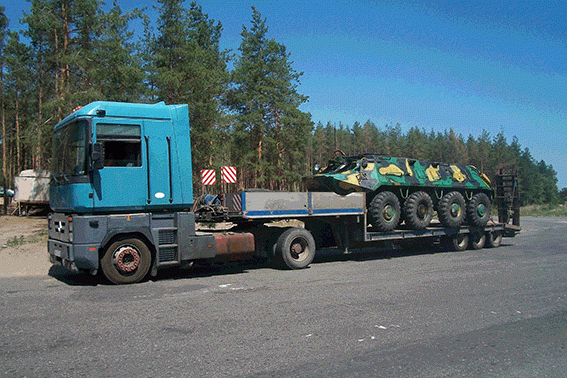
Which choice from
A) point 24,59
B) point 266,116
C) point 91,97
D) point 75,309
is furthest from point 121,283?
point 266,116

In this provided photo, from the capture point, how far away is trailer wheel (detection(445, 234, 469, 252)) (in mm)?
15438

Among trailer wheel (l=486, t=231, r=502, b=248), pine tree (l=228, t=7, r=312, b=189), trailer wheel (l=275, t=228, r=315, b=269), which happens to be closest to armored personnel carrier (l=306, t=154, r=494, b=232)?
trailer wheel (l=486, t=231, r=502, b=248)

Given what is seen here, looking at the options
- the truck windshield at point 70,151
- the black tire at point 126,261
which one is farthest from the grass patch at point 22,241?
the black tire at point 126,261

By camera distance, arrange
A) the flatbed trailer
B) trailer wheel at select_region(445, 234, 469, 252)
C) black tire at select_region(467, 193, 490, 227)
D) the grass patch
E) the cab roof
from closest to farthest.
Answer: the cab roof → the flatbed trailer → the grass patch → trailer wheel at select_region(445, 234, 469, 252) → black tire at select_region(467, 193, 490, 227)

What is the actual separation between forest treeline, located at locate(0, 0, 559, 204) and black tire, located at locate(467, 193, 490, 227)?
26.5ft

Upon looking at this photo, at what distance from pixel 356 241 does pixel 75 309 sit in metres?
7.86

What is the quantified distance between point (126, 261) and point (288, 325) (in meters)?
4.17

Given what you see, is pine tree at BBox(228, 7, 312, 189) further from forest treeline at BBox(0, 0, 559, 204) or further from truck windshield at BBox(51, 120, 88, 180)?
truck windshield at BBox(51, 120, 88, 180)

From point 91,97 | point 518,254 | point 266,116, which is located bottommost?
point 518,254

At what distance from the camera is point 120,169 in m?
8.79

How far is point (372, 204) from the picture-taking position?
12820 millimetres

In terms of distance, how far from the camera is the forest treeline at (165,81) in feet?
58.9

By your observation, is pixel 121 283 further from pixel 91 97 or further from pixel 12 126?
pixel 12 126

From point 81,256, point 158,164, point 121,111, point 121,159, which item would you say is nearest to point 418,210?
point 158,164
